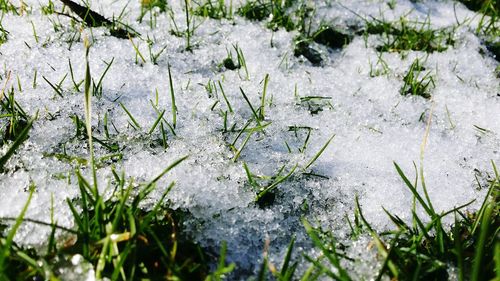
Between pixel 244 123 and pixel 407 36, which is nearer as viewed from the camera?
pixel 244 123

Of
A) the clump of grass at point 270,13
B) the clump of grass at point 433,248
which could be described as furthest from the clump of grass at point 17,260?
the clump of grass at point 270,13

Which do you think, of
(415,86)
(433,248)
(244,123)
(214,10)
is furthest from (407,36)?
→ (433,248)

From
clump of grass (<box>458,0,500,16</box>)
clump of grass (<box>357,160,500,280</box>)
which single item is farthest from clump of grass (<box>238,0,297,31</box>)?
clump of grass (<box>357,160,500,280</box>)

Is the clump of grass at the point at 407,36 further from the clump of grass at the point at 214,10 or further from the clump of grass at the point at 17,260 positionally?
the clump of grass at the point at 17,260

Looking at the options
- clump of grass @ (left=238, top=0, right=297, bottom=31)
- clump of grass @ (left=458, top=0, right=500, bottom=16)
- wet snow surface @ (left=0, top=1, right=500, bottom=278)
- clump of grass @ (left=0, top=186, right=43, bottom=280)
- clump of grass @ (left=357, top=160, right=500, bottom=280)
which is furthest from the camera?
clump of grass @ (left=458, top=0, right=500, bottom=16)

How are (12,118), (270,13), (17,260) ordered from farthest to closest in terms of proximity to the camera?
(270,13) < (12,118) < (17,260)

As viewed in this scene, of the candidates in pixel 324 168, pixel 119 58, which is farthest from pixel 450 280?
pixel 119 58

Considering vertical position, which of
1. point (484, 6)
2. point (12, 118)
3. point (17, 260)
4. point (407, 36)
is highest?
point (484, 6)

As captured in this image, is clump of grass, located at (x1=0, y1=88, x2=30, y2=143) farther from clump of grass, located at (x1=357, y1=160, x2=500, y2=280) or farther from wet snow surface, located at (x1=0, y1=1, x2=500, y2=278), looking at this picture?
clump of grass, located at (x1=357, y1=160, x2=500, y2=280)

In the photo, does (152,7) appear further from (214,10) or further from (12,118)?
(12,118)
